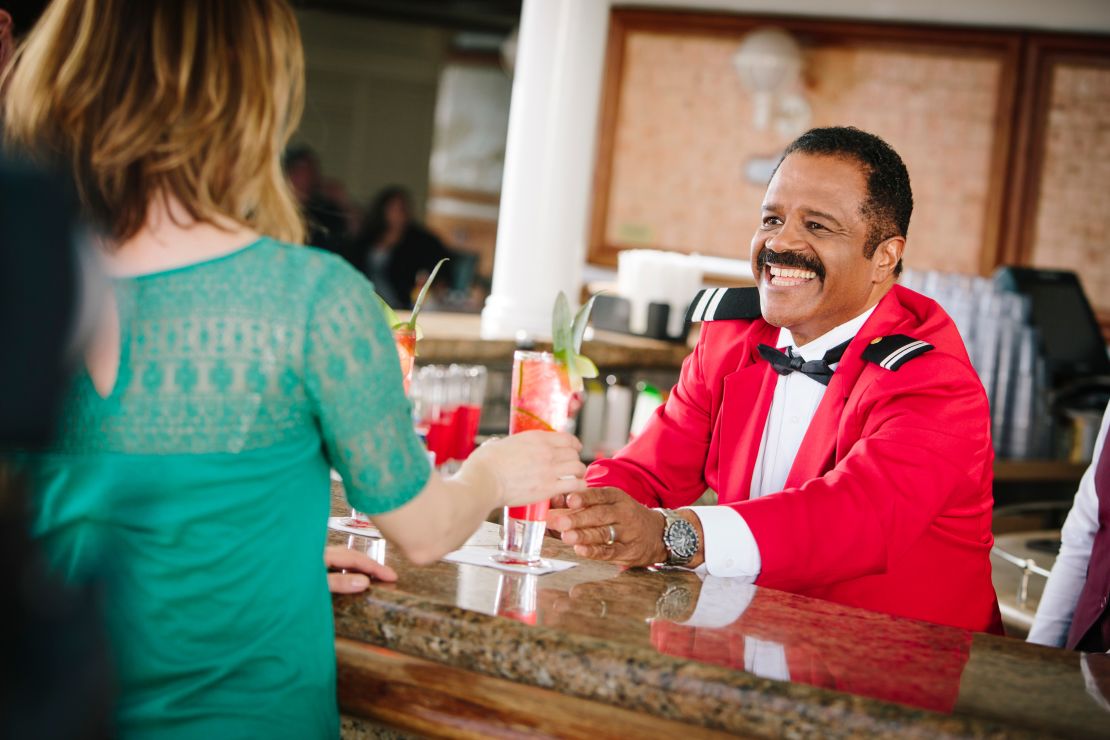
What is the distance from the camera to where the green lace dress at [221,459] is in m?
1.17

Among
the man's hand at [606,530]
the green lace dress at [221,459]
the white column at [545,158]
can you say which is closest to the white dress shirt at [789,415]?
the man's hand at [606,530]

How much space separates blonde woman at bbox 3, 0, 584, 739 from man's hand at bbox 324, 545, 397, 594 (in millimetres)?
299

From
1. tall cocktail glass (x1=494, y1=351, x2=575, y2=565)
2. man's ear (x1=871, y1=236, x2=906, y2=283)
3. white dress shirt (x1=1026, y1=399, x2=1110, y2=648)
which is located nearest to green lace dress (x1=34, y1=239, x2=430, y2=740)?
tall cocktail glass (x1=494, y1=351, x2=575, y2=565)

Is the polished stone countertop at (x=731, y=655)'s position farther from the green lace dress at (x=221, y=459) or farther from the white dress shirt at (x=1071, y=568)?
the white dress shirt at (x=1071, y=568)

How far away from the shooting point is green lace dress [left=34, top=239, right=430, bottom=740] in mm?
1167

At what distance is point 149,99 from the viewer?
45.2 inches

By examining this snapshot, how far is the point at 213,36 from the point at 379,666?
78cm

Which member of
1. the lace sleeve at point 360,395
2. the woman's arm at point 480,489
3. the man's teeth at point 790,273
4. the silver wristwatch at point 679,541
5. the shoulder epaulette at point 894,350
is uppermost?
the man's teeth at point 790,273

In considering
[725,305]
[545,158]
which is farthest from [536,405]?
[545,158]

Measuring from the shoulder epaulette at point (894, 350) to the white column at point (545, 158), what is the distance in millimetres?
2871

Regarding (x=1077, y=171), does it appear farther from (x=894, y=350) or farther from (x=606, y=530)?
(x=606, y=530)

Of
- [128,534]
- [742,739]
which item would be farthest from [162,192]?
[742,739]

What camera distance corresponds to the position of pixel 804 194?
224 centimetres

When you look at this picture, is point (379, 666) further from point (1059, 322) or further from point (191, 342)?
point (1059, 322)
